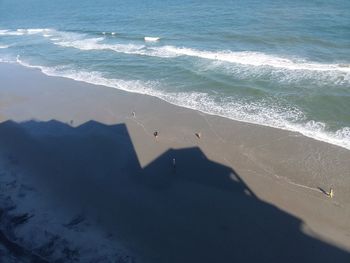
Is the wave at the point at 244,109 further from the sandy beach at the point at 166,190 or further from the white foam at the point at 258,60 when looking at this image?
the white foam at the point at 258,60

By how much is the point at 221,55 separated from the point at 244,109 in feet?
44.0

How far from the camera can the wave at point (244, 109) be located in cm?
2802

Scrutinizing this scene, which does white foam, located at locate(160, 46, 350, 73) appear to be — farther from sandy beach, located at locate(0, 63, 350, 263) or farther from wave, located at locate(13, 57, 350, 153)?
sandy beach, located at locate(0, 63, 350, 263)

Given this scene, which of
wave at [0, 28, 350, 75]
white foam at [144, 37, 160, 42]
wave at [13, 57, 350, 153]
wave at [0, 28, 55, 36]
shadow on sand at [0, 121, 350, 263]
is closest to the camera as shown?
shadow on sand at [0, 121, 350, 263]

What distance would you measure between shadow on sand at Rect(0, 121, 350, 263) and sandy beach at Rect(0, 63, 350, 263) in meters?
0.07

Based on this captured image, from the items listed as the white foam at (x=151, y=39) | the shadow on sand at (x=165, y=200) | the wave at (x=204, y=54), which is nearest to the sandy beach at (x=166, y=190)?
the shadow on sand at (x=165, y=200)

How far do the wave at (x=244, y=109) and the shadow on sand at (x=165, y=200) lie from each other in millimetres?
6467

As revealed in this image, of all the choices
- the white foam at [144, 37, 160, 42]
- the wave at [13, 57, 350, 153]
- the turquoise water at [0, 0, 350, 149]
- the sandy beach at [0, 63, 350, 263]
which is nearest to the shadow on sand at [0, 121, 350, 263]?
the sandy beach at [0, 63, 350, 263]

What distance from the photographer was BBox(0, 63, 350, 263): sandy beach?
64.8ft

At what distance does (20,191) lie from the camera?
24.9m

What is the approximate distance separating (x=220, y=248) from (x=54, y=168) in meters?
13.8

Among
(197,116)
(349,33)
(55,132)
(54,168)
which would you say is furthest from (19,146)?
(349,33)

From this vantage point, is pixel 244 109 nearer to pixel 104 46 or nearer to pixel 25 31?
pixel 104 46

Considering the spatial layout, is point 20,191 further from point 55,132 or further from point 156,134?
point 156,134
